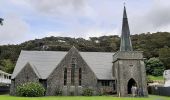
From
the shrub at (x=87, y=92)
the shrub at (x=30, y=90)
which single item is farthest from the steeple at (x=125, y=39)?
the shrub at (x=30, y=90)

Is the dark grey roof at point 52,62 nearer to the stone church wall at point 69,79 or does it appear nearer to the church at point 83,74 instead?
the church at point 83,74

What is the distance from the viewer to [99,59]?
196 ft

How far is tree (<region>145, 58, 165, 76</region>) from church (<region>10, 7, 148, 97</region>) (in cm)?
4092

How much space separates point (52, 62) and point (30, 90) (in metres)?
9.66

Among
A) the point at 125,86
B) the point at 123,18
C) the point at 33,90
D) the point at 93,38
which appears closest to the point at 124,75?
the point at 125,86

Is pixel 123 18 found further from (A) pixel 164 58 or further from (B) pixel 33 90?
(A) pixel 164 58

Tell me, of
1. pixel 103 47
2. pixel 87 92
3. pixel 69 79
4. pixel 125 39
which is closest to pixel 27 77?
pixel 69 79

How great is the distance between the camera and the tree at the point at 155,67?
→ 95.2m

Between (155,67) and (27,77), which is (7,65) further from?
(27,77)

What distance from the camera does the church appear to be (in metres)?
52.3

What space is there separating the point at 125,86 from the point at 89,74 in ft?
20.2

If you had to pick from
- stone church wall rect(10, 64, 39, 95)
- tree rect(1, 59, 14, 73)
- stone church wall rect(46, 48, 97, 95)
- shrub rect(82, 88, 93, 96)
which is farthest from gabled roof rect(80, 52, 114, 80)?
tree rect(1, 59, 14, 73)

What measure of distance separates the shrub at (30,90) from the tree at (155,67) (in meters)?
52.1

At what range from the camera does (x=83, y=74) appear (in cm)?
5366
